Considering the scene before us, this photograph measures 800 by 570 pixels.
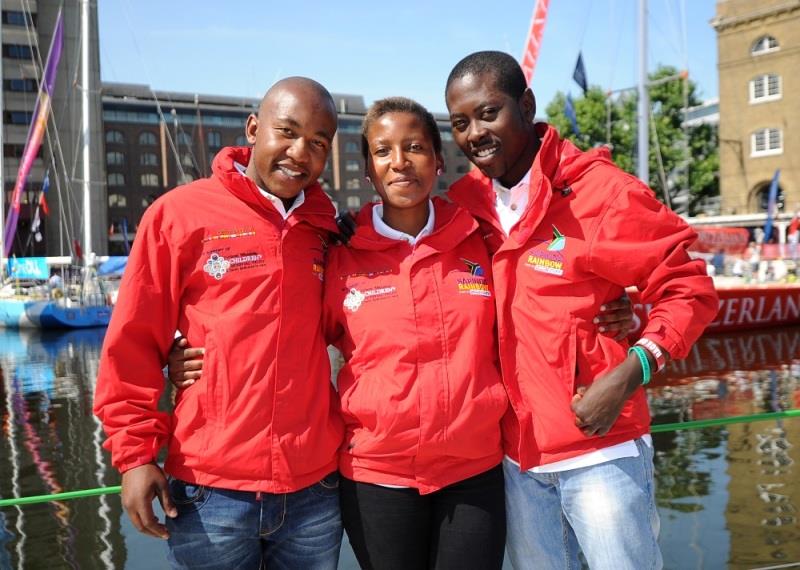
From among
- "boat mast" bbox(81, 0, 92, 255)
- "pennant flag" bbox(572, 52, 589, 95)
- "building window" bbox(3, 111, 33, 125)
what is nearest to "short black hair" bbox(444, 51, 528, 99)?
"pennant flag" bbox(572, 52, 589, 95)

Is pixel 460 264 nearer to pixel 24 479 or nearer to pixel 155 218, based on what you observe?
pixel 155 218

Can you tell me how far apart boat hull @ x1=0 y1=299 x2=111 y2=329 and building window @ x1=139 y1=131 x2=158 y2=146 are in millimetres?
48132

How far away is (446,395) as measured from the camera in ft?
7.87

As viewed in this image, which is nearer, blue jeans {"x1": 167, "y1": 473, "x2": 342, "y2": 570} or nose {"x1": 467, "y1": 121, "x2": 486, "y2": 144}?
blue jeans {"x1": 167, "y1": 473, "x2": 342, "y2": 570}

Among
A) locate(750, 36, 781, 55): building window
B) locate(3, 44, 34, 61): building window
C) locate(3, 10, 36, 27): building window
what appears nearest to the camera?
locate(750, 36, 781, 55): building window

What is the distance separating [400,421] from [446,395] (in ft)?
0.56

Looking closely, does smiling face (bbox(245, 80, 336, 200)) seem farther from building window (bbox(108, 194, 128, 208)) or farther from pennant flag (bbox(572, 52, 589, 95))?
building window (bbox(108, 194, 128, 208))

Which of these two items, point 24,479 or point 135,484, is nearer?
point 135,484

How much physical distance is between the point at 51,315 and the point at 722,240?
70.8 feet

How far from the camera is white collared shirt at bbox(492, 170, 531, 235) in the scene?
8.62ft

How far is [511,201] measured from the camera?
268 centimetres

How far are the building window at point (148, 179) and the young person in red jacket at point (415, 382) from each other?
Result: 231 feet

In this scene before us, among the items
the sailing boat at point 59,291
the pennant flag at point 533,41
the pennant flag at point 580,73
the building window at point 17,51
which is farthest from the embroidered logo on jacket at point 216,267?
the building window at point 17,51

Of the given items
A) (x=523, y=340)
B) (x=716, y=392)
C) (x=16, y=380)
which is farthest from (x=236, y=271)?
(x=16, y=380)
